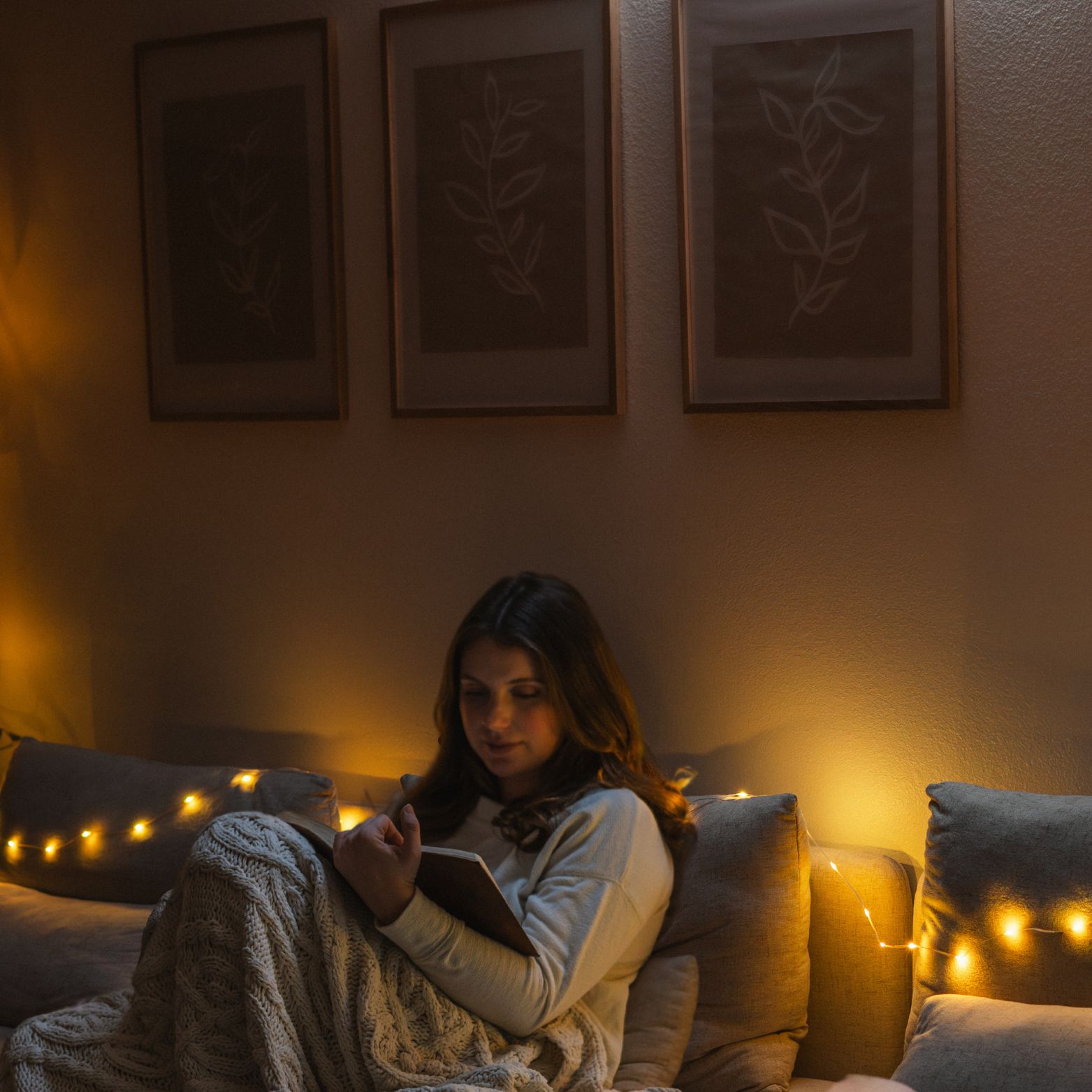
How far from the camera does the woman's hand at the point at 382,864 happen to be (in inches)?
67.4

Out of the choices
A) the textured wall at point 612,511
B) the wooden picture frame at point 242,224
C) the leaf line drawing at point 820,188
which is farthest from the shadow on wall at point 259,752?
the leaf line drawing at point 820,188

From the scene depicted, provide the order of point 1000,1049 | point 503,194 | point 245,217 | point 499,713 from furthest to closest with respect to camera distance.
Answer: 1. point 245,217
2. point 503,194
3. point 499,713
4. point 1000,1049

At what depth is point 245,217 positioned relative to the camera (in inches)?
101

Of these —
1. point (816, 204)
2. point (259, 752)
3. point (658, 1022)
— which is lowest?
point (658, 1022)

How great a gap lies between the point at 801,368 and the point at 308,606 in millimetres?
1094

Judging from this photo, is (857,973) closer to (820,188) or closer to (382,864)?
(382,864)

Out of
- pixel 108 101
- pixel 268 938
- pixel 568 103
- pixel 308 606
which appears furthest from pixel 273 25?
pixel 268 938

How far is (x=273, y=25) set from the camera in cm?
249

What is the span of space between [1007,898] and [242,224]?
1843mm

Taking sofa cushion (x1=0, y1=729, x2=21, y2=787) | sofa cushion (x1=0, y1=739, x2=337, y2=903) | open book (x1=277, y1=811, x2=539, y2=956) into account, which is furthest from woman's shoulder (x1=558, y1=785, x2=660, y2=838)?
sofa cushion (x1=0, y1=729, x2=21, y2=787)

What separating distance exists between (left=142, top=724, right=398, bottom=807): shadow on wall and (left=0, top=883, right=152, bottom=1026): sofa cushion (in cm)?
43

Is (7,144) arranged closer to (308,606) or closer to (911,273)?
(308,606)

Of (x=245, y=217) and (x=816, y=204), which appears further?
(x=245, y=217)

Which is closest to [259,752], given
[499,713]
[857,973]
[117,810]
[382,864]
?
[117,810]
